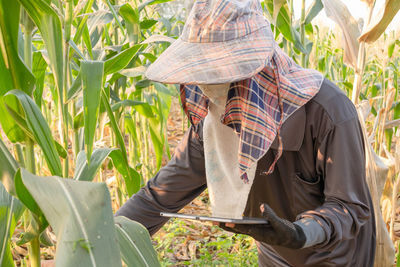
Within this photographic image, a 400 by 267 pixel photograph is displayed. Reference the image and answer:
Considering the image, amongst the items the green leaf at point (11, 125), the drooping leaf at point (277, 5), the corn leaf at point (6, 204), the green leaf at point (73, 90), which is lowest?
the corn leaf at point (6, 204)

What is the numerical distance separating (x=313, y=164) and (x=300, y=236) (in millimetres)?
223

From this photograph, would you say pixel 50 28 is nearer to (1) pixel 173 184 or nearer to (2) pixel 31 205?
(2) pixel 31 205

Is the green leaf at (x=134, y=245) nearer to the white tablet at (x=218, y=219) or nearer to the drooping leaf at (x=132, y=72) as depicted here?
the white tablet at (x=218, y=219)

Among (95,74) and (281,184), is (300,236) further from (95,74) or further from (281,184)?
(95,74)

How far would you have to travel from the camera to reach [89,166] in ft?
2.67

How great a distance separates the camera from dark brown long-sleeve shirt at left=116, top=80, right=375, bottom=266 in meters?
0.95

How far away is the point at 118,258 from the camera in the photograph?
0.49 meters

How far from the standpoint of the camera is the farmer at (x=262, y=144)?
2.81ft

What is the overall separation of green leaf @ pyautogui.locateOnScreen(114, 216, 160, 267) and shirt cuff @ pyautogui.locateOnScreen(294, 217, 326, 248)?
32cm

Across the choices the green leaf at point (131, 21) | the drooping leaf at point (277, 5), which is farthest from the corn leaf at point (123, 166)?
the drooping leaf at point (277, 5)

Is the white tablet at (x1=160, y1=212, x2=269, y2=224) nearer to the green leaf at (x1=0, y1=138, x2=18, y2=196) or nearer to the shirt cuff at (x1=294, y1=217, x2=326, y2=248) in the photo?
the shirt cuff at (x1=294, y1=217, x2=326, y2=248)

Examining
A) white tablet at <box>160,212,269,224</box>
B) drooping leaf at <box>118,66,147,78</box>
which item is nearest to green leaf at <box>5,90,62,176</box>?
white tablet at <box>160,212,269,224</box>

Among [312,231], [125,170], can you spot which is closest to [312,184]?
[312,231]

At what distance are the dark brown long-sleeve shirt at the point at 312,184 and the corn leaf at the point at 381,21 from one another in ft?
0.84
